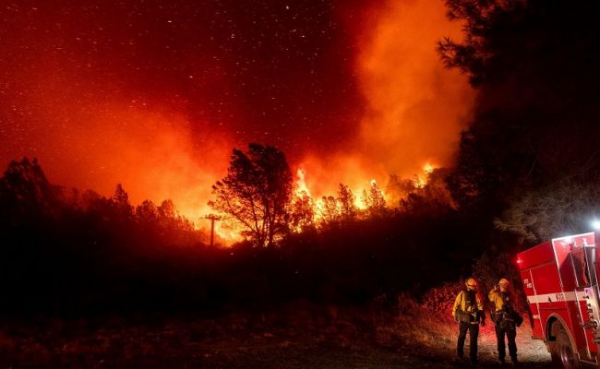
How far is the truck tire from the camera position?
780 centimetres

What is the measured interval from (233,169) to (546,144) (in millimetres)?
32304

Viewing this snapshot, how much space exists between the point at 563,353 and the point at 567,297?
133 cm

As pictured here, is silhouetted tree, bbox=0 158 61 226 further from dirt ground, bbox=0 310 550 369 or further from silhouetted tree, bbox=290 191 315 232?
dirt ground, bbox=0 310 550 369

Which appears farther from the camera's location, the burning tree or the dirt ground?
the burning tree

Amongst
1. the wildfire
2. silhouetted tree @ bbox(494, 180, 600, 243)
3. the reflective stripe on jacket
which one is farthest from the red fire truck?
the wildfire

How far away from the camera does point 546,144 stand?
11.0 meters

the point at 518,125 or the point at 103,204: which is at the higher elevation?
the point at 103,204

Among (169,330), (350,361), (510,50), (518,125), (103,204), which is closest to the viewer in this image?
(510,50)

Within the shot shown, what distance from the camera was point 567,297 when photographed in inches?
299

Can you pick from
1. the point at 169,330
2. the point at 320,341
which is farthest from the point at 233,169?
the point at 320,341

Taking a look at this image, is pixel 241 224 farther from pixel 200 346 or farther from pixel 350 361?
pixel 350 361

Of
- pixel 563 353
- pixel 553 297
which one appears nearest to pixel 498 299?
pixel 553 297

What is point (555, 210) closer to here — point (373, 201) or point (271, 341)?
point (271, 341)

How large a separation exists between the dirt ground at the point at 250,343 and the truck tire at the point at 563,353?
0.73 meters
